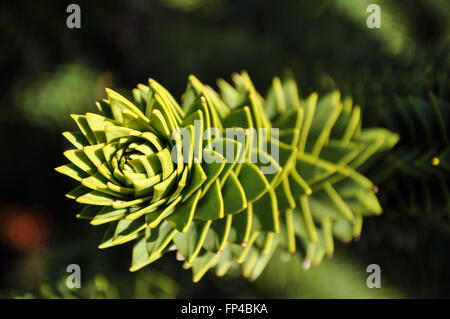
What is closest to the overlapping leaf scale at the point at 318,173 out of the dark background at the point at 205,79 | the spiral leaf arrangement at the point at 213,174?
the spiral leaf arrangement at the point at 213,174

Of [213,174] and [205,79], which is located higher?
[205,79]

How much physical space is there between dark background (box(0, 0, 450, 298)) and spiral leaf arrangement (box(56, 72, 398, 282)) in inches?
6.4

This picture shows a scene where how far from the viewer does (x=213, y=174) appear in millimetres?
565

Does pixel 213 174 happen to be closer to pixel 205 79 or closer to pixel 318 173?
pixel 318 173

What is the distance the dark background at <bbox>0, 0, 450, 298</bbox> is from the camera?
33.8 inches

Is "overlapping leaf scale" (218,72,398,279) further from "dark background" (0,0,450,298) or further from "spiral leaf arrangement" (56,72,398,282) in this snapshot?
"dark background" (0,0,450,298)

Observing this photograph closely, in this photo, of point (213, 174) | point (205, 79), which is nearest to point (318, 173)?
point (213, 174)

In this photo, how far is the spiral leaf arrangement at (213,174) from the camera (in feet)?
1.82

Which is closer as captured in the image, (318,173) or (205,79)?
(318,173)

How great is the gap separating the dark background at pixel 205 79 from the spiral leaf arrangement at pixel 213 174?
0.16 meters

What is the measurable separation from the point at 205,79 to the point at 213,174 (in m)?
0.56
